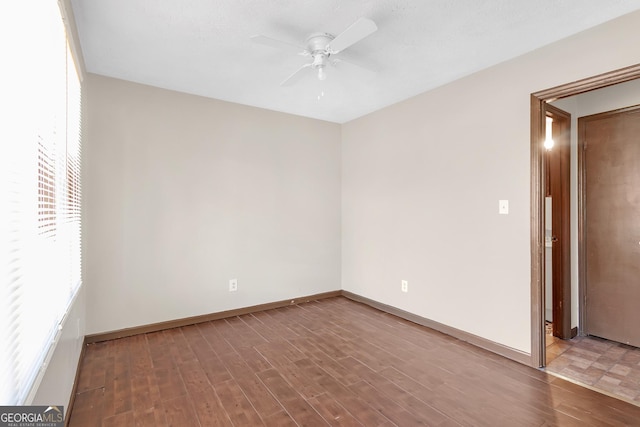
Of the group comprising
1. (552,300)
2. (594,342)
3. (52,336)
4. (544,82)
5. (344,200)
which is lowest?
(594,342)

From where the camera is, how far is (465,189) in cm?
304

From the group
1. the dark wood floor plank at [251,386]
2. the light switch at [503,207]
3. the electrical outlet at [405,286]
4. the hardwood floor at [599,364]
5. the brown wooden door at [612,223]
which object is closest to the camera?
the dark wood floor plank at [251,386]

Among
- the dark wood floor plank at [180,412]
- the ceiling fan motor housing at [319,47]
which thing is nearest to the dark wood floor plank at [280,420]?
the dark wood floor plank at [180,412]

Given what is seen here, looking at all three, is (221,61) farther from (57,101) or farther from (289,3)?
(57,101)

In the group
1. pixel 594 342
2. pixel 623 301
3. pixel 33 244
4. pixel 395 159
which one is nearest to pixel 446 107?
pixel 395 159

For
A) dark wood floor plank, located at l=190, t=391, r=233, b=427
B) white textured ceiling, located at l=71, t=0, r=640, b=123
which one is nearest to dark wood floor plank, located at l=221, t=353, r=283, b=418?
dark wood floor plank, located at l=190, t=391, r=233, b=427

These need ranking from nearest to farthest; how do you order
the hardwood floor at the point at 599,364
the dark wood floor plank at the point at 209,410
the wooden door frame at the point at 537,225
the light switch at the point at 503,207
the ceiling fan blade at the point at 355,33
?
the ceiling fan blade at the point at 355,33 < the dark wood floor plank at the point at 209,410 < the hardwood floor at the point at 599,364 < the wooden door frame at the point at 537,225 < the light switch at the point at 503,207

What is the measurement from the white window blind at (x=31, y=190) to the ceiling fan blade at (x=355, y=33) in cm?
145

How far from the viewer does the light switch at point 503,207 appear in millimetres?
2709

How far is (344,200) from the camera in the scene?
4.62 m

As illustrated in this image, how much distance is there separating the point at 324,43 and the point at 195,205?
2.20 metres

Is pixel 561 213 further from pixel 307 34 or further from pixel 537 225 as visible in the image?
pixel 307 34

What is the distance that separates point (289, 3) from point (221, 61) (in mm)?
1002

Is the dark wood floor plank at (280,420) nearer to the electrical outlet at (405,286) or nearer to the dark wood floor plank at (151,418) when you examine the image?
the dark wood floor plank at (151,418)
